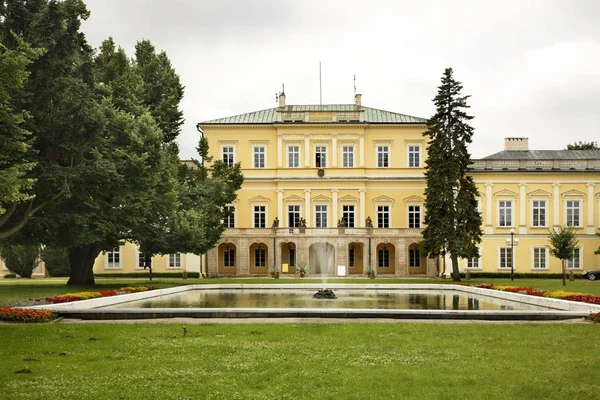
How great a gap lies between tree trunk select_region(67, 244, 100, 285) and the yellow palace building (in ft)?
52.9

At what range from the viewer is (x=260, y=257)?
177 ft

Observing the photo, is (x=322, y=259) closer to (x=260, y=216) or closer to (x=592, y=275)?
(x=260, y=216)

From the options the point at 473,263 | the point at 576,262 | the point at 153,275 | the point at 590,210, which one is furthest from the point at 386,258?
the point at 153,275

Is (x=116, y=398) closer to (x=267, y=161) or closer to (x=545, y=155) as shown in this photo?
(x=267, y=161)

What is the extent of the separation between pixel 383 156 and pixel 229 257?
14.6 metres

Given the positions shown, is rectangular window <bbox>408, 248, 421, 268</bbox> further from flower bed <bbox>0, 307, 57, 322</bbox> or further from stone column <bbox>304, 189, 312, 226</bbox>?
flower bed <bbox>0, 307, 57, 322</bbox>

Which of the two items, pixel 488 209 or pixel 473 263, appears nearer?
pixel 473 263

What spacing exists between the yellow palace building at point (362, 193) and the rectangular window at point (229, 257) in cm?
8

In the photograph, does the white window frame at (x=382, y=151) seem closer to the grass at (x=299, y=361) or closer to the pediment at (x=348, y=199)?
the pediment at (x=348, y=199)

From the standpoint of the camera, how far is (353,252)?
5375 cm

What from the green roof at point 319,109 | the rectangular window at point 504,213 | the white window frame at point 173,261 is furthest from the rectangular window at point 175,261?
the rectangular window at point 504,213

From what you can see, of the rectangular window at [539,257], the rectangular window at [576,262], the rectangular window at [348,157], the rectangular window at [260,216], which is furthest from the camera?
the rectangular window at [260,216]

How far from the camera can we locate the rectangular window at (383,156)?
53.6m

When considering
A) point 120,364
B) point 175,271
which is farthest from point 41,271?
point 120,364
